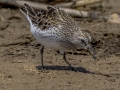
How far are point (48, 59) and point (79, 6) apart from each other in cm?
368

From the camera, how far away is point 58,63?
902 centimetres

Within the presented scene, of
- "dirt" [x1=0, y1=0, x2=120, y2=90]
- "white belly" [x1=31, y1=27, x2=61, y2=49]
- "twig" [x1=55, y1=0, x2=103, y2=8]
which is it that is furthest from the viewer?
"twig" [x1=55, y1=0, x2=103, y2=8]

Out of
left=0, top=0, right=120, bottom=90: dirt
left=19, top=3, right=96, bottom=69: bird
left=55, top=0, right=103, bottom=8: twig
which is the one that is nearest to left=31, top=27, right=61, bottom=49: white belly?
left=19, top=3, right=96, bottom=69: bird

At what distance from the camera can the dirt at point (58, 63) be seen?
25.4 feet

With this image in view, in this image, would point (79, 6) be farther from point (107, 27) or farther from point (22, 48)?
point (22, 48)

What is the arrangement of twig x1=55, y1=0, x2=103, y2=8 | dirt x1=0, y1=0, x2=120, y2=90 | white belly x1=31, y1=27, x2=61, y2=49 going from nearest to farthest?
dirt x1=0, y1=0, x2=120, y2=90 < white belly x1=31, y1=27, x2=61, y2=49 < twig x1=55, y1=0, x2=103, y2=8

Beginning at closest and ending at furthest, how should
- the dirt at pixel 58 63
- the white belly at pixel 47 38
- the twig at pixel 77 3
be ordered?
the dirt at pixel 58 63 < the white belly at pixel 47 38 < the twig at pixel 77 3

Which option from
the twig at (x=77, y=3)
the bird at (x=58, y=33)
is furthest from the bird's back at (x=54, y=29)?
the twig at (x=77, y=3)

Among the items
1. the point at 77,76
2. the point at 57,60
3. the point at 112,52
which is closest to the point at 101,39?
the point at 112,52

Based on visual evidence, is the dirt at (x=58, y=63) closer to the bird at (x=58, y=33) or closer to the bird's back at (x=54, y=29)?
the bird at (x=58, y=33)

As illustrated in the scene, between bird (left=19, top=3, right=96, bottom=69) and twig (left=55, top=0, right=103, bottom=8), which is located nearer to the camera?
bird (left=19, top=3, right=96, bottom=69)

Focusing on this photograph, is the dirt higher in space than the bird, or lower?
lower

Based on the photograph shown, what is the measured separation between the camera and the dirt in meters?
7.73

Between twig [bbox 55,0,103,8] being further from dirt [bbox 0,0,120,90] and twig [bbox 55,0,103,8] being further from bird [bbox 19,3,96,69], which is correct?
bird [bbox 19,3,96,69]
